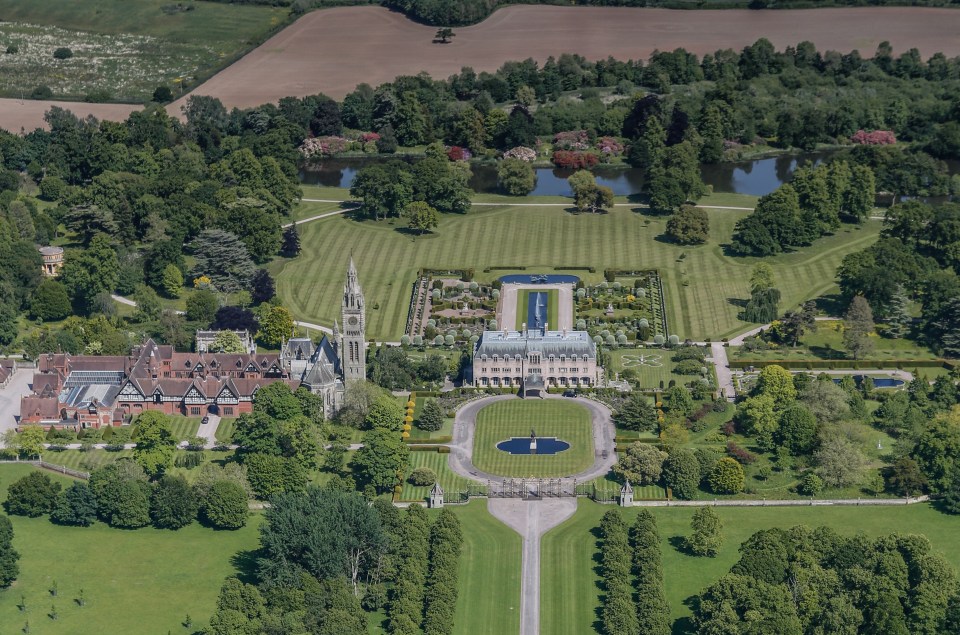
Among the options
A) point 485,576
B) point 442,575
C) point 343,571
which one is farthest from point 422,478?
point 343,571

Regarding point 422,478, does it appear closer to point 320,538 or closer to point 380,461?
point 380,461

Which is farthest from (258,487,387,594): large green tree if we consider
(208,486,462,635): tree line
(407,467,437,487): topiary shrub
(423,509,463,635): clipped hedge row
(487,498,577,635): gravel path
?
(407,467,437,487): topiary shrub

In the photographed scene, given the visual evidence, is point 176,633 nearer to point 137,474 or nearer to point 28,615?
point 28,615

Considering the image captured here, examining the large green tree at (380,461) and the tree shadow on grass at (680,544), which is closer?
the tree shadow on grass at (680,544)

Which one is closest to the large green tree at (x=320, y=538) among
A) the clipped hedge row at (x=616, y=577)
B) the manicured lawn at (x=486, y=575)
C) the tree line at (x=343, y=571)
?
the tree line at (x=343, y=571)

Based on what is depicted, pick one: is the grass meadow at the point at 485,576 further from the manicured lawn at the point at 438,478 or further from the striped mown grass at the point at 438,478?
the striped mown grass at the point at 438,478
